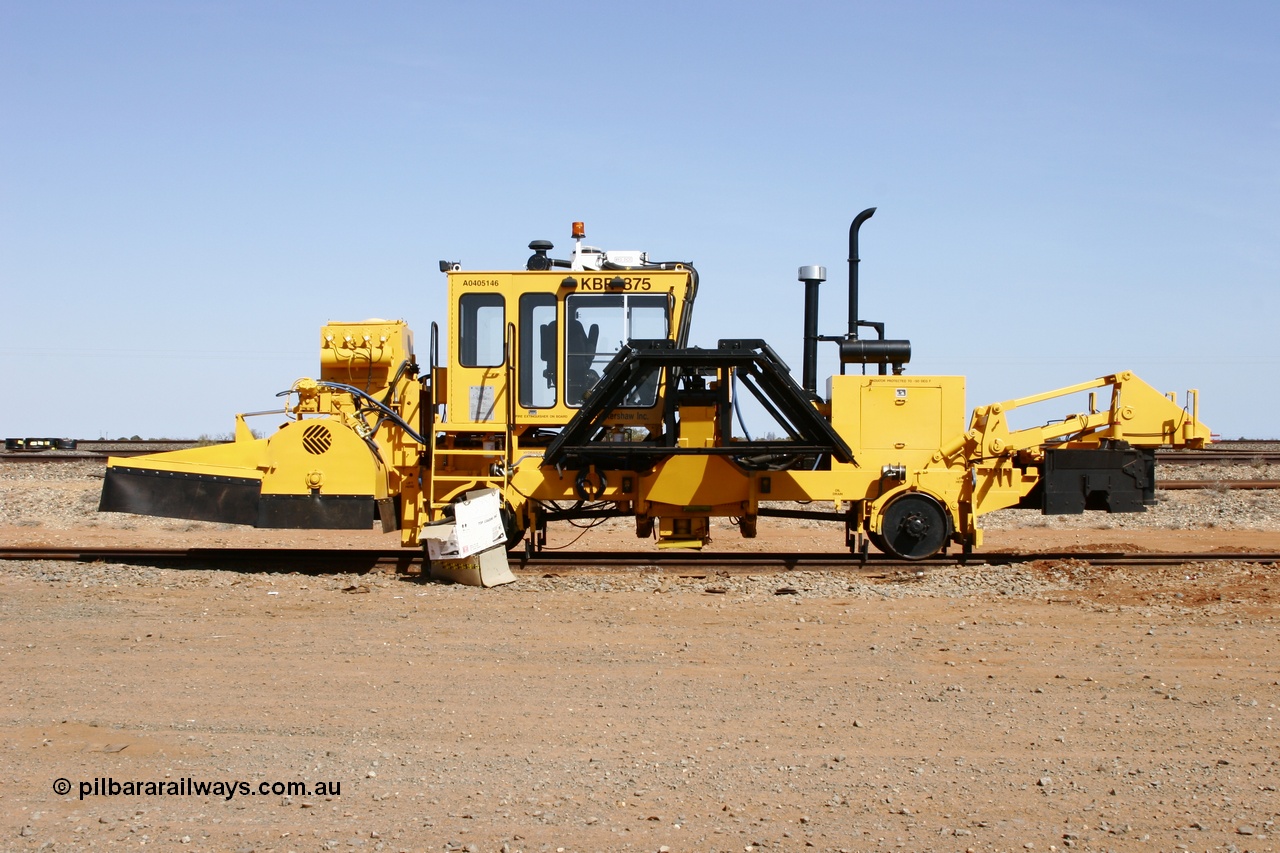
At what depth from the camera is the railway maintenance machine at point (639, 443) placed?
1092 centimetres

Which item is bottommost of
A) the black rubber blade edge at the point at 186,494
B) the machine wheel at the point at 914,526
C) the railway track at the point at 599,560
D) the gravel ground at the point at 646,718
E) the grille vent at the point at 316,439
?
the gravel ground at the point at 646,718

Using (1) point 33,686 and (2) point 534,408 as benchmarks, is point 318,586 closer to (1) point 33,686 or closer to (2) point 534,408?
(2) point 534,408

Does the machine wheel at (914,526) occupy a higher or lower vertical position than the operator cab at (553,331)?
lower

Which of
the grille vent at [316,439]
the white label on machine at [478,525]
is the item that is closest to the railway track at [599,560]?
the white label on machine at [478,525]

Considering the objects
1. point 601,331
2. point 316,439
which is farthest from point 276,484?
point 601,331

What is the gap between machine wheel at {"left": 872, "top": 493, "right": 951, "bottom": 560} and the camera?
11125mm

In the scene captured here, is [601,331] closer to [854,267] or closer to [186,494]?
[854,267]

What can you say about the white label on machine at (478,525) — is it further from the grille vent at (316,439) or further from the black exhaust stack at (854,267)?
the black exhaust stack at (854,267)

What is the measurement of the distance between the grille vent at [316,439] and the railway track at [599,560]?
1240 mm

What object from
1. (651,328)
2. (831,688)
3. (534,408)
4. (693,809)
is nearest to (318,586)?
(534,408)

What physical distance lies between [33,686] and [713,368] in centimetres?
601

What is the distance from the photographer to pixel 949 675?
682 centimetres

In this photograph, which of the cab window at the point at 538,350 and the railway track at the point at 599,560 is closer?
the cab window at the point at 538,350

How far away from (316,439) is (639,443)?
2972 millimetres
